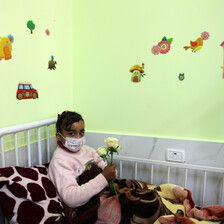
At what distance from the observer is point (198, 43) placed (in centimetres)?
122

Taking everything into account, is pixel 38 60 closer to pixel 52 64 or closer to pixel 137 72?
pixel 52 64

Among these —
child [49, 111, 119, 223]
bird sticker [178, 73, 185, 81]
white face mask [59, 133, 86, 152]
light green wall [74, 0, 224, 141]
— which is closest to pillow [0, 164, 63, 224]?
child [49, 111, 119, 223]

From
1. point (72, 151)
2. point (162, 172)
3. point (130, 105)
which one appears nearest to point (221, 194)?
point (162, 172)

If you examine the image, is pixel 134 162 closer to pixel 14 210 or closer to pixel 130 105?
pixel 130 105

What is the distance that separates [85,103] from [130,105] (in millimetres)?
364

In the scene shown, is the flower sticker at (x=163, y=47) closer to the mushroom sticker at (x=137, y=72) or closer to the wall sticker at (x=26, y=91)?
the mushroom sticker at (x=137, y=72)

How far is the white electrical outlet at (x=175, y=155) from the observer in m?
1.27

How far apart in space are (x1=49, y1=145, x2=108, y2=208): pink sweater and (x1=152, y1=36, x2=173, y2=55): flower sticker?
82cm

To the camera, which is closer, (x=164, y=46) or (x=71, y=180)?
(x=71, y=180)

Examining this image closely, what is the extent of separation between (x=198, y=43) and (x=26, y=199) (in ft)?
4.08

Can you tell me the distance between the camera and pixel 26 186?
0.87 metres

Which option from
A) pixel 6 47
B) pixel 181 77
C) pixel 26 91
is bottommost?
pixel 26 91

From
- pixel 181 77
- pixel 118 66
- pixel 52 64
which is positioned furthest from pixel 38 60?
pixel 181 77

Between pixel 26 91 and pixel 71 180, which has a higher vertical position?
pixel 26 91
